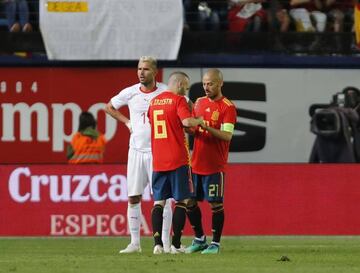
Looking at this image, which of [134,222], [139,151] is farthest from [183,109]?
[134,222]

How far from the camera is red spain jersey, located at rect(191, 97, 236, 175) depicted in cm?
1469

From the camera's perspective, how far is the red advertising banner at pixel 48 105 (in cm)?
2342

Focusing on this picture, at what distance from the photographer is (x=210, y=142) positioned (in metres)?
14.8

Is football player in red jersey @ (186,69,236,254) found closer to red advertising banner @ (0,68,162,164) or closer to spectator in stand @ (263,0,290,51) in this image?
red advertising banner @ (0,68,162,164)

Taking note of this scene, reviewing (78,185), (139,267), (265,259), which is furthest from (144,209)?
(139,267)

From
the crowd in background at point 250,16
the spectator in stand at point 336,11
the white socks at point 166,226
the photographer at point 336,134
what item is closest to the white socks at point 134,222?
the white socks at point 166,226

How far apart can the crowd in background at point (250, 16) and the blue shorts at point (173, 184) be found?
31.0 feet

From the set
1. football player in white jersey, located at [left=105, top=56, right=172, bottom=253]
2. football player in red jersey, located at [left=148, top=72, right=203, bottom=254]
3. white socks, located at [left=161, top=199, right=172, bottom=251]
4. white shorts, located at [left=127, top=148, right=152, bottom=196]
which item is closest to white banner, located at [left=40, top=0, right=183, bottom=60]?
football player in white jersey, located at [left=105, top=56, right=172, bottom=253]

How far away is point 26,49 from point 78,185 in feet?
14.0

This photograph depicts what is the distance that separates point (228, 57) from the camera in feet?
77.3

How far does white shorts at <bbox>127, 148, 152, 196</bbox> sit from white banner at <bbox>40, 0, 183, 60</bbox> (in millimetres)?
7915

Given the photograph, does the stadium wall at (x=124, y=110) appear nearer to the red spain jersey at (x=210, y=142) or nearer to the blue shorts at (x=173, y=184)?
the red spain jersey at (x=210, y=142)

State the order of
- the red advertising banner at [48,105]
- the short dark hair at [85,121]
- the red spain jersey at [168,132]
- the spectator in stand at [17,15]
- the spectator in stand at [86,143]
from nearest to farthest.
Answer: the red spain jersey at [168,132] → the spectator in stand at [86,143] → the short dark hair at [85,121] → the spectator in stand at [17,15] → the red advertising banner at [48,105]

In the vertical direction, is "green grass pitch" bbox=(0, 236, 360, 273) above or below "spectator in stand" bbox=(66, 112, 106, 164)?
below
